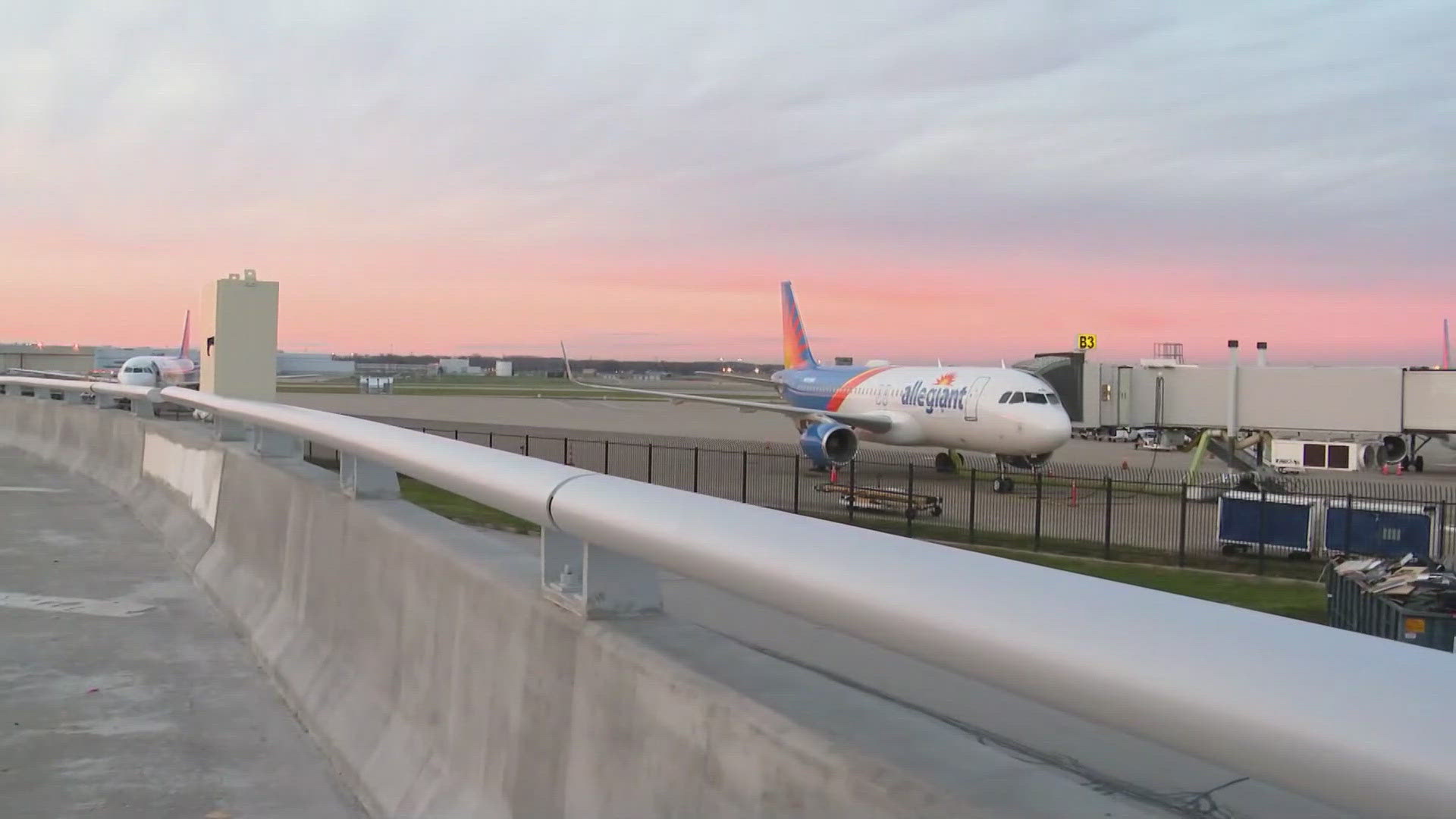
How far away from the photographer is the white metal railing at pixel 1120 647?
129 centimetres

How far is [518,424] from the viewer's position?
53.8 meters

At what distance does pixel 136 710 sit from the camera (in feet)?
18.1

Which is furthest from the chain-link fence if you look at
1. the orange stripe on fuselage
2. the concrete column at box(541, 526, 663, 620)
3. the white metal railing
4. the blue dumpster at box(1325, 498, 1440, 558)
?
the white metal railing

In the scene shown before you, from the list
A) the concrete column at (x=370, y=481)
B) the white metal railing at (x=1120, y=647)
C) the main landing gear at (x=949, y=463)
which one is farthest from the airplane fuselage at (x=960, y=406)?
the white metal railing at (x=1120, y=647)

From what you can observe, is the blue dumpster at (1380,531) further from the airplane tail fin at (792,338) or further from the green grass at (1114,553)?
the airplane tail fin at (792,338)

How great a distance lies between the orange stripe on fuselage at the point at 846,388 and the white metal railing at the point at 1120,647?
106ft

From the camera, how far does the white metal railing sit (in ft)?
4.25

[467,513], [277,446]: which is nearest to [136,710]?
[277,446]

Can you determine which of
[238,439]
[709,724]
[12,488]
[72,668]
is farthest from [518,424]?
[709,724]

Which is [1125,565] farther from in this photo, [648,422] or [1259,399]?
[648,422]

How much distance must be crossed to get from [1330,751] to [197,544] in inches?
353

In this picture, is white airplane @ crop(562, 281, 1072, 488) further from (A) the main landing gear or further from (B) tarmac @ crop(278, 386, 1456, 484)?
(B) tarmac @ crop(278, 386, 1456, 484)

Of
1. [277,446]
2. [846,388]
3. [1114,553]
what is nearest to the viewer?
[277,446]

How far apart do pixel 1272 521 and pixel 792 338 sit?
25684 mm
